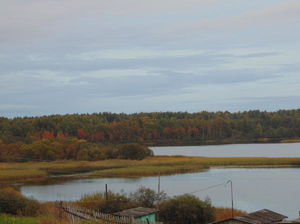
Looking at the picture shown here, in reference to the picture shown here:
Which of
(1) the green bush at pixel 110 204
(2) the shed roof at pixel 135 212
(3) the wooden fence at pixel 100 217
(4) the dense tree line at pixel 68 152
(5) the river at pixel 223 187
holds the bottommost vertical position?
(5) the river at pixel 223 187

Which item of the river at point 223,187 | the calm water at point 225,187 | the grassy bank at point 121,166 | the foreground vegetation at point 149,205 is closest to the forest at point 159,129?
the grassy bank at point 121,166

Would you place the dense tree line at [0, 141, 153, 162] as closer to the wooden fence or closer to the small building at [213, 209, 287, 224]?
the small building at [213, 209, 287, 224]

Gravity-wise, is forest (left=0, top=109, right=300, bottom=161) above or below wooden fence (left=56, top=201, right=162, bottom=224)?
above

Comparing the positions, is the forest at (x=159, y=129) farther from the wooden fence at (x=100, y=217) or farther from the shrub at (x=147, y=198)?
the wooden fence at (x=100, y=217)

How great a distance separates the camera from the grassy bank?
2544 inches

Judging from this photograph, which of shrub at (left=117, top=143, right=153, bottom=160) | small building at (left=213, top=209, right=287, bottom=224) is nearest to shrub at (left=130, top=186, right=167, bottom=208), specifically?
small building at (left=213, top=209, right=287, bottom=224)

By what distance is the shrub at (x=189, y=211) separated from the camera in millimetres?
31773

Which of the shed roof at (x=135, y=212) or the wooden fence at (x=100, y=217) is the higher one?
the wooden fence at (x=100, y=217)

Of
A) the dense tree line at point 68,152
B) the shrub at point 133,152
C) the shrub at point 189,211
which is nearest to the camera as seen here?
the shrub at point 189,211

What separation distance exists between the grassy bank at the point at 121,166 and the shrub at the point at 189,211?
Result: 30694mm

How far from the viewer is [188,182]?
5356 cm

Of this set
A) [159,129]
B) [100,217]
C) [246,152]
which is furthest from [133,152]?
[159,129]

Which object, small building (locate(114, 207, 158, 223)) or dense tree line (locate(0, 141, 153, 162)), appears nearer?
small building (locate(114, 207, 158, 223))

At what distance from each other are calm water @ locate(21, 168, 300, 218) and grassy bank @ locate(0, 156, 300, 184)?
549 cm
